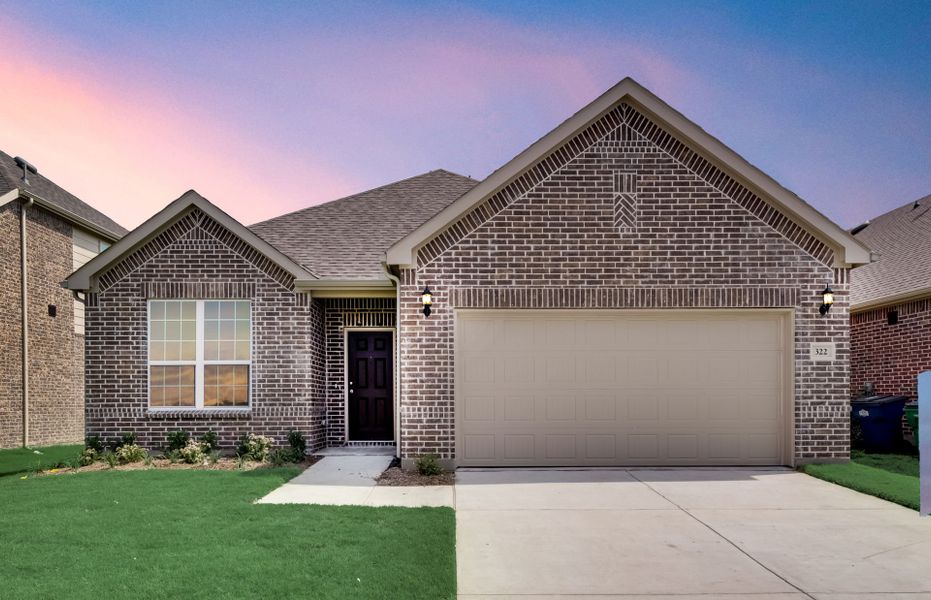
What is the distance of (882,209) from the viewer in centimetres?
2198

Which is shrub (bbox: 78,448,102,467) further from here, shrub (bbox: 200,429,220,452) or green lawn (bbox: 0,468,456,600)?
green lawn (bbox: 0,468,456,600)

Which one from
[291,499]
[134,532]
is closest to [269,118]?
[291,499]

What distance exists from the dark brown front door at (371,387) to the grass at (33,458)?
5.05 metres

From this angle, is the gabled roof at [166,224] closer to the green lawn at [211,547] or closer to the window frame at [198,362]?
the window frame at [198,362]

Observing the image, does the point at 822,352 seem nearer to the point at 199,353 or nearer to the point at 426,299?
the point at 426,299

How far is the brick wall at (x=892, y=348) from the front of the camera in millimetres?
13125

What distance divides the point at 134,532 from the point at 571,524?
443 cm

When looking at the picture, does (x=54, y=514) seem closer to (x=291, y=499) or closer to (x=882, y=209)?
(x=291, y=499)

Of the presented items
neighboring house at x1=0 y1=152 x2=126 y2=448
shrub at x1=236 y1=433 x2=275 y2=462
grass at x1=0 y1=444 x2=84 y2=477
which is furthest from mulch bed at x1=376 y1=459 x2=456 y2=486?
neighboring house at x1=0 y1=152 x2=126 y2=448

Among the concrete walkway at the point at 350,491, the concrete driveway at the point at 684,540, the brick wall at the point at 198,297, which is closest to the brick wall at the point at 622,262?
the concrete walkway at the point at 350,491

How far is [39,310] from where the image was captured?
16.1 metres

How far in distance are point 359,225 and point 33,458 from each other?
806 cm

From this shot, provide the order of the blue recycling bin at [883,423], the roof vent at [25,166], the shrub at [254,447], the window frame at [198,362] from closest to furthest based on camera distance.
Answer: the shrub at [254,447], the window frame at [198,362], the blue recycling bin at [883,423], the roof vent at [25,166]

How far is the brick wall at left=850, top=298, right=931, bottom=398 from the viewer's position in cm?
1312
